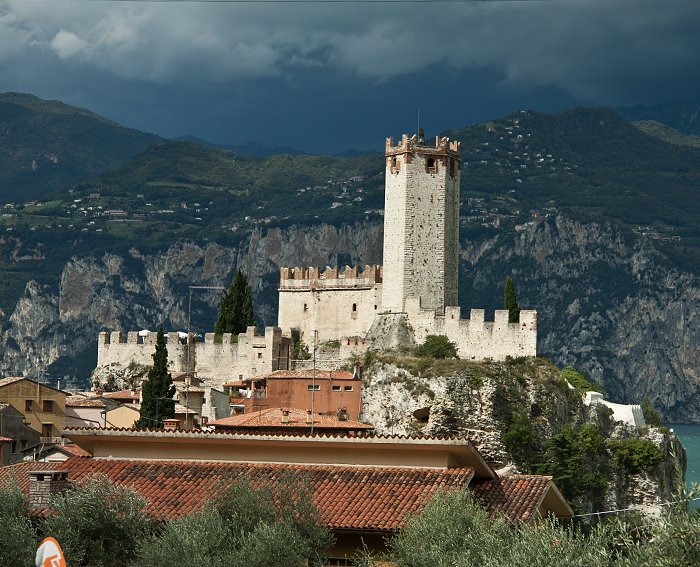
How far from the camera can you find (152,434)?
34938mm

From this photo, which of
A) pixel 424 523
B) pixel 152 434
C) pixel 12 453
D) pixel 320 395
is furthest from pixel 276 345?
pixel 424 523

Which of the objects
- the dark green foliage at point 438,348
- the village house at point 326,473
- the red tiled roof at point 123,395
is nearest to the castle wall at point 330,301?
the dark green foliage at point 438,348

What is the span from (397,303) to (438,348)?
379cm

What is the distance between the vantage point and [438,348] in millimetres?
80438

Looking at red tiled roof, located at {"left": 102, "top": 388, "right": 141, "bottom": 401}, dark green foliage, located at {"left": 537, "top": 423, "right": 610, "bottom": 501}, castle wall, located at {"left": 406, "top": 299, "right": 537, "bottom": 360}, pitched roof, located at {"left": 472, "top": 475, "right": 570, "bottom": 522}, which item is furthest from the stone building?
pitched roof, located at {"left": 472, "top": 475, "right": 570, "bottom": 522}

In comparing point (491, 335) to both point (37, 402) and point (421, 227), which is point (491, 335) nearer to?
point (421, 227)

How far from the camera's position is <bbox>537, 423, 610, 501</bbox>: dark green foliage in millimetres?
78188

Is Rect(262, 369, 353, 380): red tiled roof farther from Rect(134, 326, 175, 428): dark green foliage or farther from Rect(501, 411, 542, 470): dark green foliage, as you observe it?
Rect(501, 411, 542, 470): dark green foliage

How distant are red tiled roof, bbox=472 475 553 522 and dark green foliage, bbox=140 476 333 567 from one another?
343cm

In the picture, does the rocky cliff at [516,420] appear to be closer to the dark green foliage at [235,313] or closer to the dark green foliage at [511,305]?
the dark green foliage at [511,305]

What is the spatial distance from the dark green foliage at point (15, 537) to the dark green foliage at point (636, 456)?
55.1m

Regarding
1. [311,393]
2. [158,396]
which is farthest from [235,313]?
[311,393]

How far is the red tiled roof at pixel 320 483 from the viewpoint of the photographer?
102ft

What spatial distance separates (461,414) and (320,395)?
689 cm
